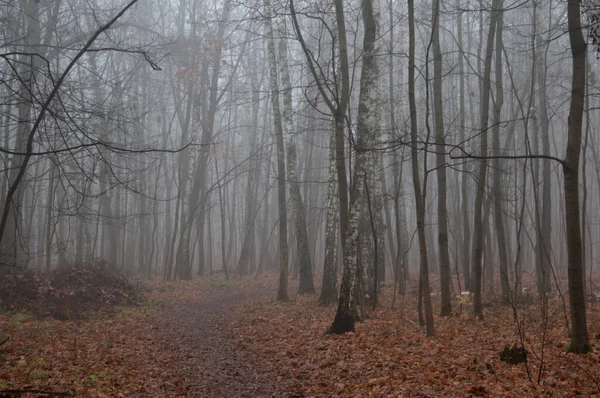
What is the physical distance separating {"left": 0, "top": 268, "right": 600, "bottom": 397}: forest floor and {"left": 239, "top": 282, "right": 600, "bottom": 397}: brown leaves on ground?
0.07ft

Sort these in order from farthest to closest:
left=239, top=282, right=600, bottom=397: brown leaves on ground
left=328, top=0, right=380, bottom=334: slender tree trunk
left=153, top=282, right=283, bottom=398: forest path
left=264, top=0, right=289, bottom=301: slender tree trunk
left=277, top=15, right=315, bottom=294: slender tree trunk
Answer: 1. left=277, top=15, right=315, bottom=294: slender tree trunk
2. left=264, top=0, right=289, bottom=301: slender tree trunk
3. left=328, top=0, right=380, bottom=334: slender tree trunk
4. left=153, top=282, right=283, bottom=398: forest path
5. left=239, top=282, right=600, bottom=397: brown leaves on ground

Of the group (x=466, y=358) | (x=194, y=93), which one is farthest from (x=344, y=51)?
(x=194, y=93)

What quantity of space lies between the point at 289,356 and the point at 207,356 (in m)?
1.49

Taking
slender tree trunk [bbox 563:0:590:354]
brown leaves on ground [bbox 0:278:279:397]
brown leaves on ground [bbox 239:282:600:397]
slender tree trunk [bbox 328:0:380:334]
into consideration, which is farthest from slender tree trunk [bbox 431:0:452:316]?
brown leaves on ground [bbox 0:278:279:397]

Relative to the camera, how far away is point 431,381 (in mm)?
5922

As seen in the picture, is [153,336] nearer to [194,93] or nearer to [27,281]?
[27,281]

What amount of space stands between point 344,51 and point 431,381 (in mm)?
7015

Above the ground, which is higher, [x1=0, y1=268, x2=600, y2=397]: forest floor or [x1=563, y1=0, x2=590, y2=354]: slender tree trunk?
[x1=563, y1=0, x2=590, y2=354]: slender tree trunk

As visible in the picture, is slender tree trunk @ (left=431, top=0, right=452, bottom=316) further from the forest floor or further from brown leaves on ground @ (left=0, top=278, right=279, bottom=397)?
brown leaves on ground @ (left=0, top=278, right=279, bottom=397)

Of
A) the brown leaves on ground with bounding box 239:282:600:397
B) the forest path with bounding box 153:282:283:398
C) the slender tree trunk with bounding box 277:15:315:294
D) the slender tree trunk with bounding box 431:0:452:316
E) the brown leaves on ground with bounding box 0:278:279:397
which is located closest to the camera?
the brown leaves on ground with bounding box 239:282:600:397

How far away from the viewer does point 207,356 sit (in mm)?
8430

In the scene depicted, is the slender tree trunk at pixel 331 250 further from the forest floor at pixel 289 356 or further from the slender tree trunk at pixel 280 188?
the slender tree trunk at pixel 280 188

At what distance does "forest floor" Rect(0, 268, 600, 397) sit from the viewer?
5941mm

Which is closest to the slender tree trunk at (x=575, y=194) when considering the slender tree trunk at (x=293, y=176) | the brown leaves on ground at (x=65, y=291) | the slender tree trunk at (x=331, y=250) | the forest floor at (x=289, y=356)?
the forest floor at (x=289, y=356)
